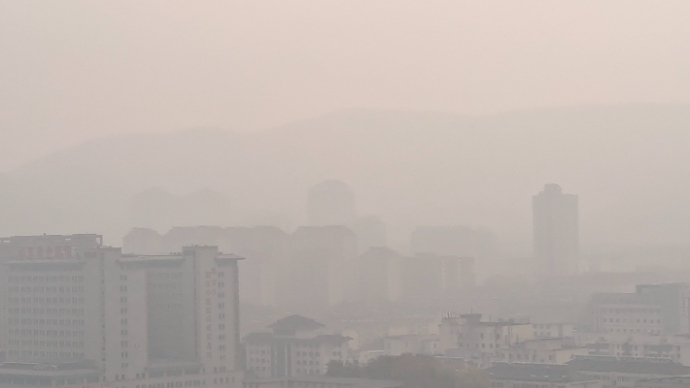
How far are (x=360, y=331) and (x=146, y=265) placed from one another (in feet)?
25.3

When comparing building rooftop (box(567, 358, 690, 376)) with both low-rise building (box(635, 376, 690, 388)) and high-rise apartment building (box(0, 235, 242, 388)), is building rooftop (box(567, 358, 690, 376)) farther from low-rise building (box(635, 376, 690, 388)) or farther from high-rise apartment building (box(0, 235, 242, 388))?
high-rise apartment building (box(0, 235, 242, 388))

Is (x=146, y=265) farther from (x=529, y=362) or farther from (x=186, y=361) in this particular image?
(x=529, y=362)

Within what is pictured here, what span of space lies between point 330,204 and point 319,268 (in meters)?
1.49

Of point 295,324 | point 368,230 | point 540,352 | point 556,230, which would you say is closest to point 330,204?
point 368,230

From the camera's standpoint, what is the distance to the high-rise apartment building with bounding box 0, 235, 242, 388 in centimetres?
1672

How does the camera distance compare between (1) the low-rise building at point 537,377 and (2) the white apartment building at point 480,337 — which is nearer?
(1) the low-rise building at point 537,377

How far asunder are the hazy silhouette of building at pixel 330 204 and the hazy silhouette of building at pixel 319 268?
17 cm

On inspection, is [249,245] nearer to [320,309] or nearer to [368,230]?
[320,309]

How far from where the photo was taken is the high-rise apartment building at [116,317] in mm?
16719

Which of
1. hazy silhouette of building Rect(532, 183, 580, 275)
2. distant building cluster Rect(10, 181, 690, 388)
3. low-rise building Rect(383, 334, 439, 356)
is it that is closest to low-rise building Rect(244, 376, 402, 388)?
distant building cluster Rect(10, 181, 690, 388)

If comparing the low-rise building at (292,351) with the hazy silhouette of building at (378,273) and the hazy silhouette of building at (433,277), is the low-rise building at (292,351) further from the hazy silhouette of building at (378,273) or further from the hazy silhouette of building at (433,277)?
the hazy silhouette of building at (433,277)

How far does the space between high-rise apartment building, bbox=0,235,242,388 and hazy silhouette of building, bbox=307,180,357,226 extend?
28.1 ft

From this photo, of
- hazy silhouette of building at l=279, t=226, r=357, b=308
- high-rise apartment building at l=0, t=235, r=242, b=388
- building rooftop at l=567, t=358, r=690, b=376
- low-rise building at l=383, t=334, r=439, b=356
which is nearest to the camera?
high-rise apartment building at l=0, t=235, r=242, b=388

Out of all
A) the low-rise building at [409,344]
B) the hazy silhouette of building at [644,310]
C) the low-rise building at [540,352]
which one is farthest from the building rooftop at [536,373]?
the hazy silhouette of building at [644,310]
